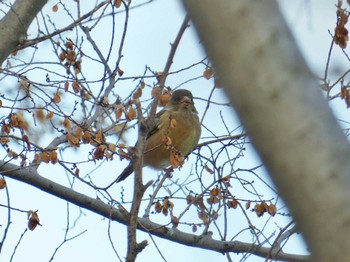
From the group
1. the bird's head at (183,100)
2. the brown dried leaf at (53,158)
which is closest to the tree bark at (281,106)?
the brown dried leaf at (53,158)

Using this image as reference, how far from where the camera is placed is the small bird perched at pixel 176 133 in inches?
269

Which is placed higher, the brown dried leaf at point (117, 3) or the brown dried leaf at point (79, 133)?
the brown dried leaf at point (117, 3)

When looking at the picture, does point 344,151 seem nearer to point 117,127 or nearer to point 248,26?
point 248,26

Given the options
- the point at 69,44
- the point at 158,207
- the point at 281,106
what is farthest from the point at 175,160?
the point at 281,106

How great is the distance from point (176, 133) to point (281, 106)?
231 inches

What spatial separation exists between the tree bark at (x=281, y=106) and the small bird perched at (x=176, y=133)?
5377 millimetres

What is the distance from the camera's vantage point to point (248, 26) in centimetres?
122

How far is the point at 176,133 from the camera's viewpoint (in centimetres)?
707

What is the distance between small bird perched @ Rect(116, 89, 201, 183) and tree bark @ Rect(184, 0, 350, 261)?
5.38 meters

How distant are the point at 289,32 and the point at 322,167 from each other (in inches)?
9.3

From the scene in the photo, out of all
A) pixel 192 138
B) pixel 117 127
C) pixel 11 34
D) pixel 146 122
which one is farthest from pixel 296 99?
pixel 192 138

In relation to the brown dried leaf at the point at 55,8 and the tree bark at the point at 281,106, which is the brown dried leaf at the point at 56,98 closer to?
the brown dried leaf at the point at 55,8

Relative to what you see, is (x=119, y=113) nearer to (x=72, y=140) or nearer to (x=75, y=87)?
(x=75, y=87)

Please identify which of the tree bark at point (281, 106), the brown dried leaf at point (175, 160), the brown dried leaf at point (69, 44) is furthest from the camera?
the brown dried leaf at point (69, 44)
